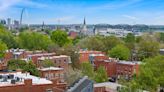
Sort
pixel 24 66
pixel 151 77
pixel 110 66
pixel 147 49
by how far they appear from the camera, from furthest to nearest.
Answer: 1. pixel 147 49
2. pixel 110 66
3. pixel 24 66
4. pixel 151 77

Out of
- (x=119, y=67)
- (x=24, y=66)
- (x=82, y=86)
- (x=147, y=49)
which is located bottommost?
(x=119, y=67)

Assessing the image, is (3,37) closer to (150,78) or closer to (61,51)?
(61,51)

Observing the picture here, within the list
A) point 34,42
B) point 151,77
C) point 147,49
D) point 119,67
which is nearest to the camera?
point 151,77

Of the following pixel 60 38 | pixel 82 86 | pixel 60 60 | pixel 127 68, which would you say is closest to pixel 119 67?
pixel 127 68

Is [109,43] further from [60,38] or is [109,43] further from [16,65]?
[16,65]

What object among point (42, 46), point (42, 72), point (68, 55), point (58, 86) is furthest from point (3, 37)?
point (58, 86)

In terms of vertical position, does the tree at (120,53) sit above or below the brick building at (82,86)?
below

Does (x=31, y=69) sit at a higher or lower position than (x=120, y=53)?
higher

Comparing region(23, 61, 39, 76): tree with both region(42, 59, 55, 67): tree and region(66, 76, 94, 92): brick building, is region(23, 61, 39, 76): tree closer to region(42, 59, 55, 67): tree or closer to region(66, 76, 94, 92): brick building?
region(42, 59, 55, 67): tree

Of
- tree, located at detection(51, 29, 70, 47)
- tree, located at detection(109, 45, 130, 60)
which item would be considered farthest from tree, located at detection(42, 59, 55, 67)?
tree, located at detection(51, 29, 70, 47)

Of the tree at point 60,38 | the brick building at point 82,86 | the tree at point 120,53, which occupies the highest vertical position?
the brick building at point 82,86

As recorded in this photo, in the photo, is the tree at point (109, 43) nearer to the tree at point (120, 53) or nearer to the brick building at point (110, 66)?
the tree at point (120, 53)

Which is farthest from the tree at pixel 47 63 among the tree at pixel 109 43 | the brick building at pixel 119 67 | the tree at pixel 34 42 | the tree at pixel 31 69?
the tree at pixel 109 43
